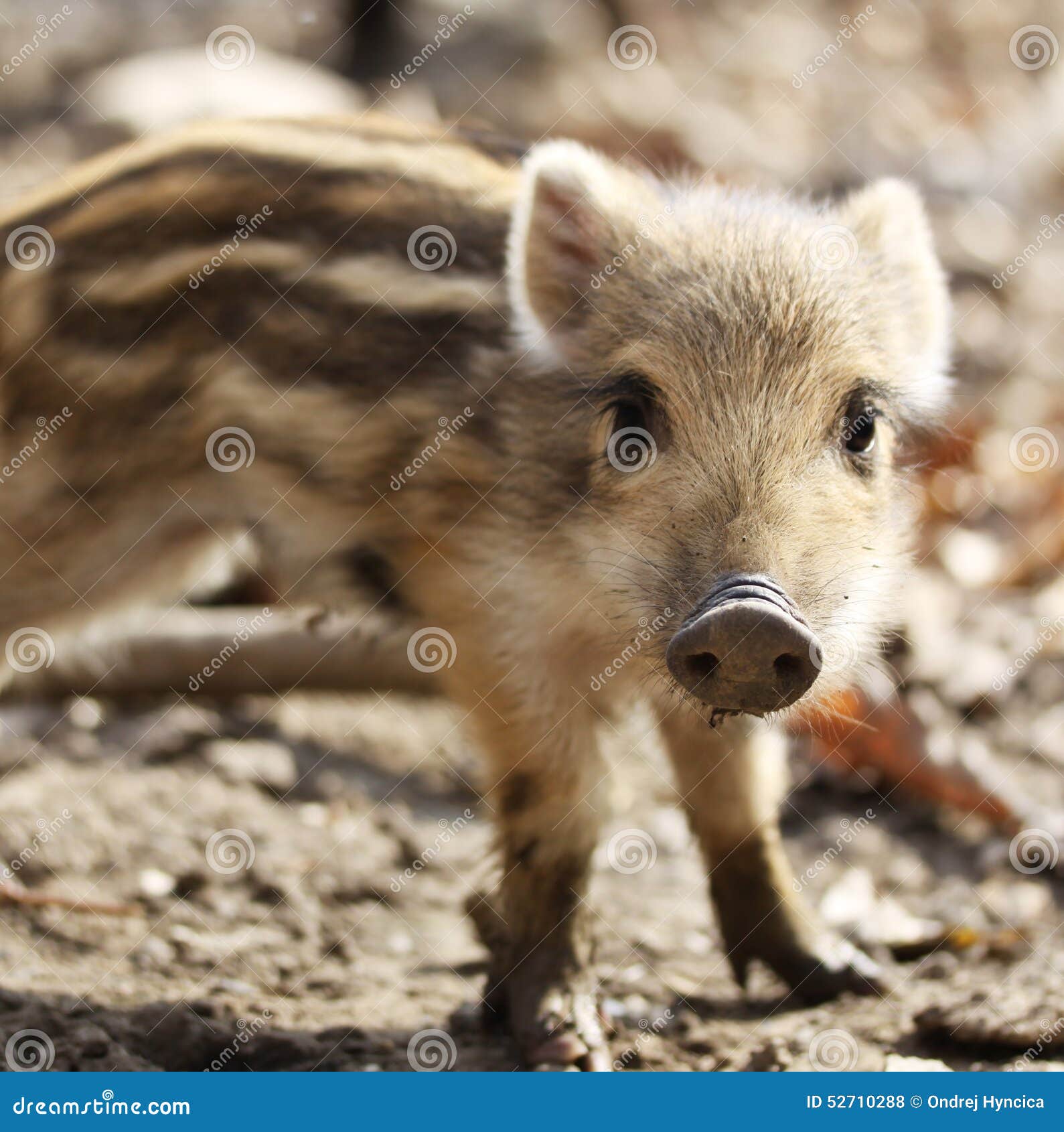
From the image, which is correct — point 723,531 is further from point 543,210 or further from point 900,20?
point 900,20

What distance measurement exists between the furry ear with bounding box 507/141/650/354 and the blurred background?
102cm

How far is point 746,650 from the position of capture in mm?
2457

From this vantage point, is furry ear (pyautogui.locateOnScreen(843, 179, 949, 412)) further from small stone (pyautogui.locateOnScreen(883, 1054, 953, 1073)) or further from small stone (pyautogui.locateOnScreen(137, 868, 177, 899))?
small stone (pyautogui.locateOnScreen(137, 868, 177, 899))

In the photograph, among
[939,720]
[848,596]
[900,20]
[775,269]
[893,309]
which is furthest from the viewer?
[900,20]

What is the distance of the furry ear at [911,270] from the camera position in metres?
3.50

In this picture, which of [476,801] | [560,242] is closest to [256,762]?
[476,801]

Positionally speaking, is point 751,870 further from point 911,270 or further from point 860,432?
point 911,270

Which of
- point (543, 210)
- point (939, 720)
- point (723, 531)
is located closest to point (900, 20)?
point (939, 720)

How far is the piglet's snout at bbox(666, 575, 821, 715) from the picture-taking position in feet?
8.04

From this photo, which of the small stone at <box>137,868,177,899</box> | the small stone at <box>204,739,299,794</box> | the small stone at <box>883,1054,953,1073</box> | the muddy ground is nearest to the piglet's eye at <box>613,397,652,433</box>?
the muddy ground

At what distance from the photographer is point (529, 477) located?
3352mm

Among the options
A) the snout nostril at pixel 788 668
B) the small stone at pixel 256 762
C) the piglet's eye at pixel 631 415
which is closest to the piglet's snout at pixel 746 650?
the snout nostril at pixel 788 668

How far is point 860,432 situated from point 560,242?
0.90 meters

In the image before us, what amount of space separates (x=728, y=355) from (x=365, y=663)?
8.19 feet
